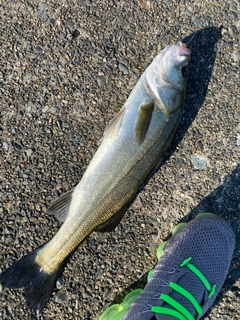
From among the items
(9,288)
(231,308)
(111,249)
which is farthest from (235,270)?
(9,288)

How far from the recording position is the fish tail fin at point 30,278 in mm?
2732

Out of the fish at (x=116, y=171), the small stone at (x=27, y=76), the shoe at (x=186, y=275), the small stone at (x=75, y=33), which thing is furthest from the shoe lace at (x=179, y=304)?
the small stone at (x=75, y=33)

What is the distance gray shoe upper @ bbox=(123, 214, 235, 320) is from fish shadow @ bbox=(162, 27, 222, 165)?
785 millimetres

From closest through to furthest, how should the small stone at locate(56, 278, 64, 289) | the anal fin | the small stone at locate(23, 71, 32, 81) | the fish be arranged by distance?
the fish, the anal fin, the small stone at locate(56, 278, 64, 289), the small stone at locate(23, 71, 32, 81)

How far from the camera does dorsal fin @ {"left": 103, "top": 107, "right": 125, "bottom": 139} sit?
2.76 metres

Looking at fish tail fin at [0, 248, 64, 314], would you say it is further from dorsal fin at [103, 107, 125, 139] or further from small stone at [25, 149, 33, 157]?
dorsal fin at [103, 107, 125, 139]

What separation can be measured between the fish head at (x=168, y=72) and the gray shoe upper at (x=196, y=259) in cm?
111

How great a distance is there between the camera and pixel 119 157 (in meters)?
2.68

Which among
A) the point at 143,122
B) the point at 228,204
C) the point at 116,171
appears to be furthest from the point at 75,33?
the point at 228,204

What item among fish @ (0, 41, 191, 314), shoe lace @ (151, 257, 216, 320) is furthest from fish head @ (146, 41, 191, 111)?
shoe lace @ (151, 257, 216, 320)

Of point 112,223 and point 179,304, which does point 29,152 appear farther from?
point 179,304

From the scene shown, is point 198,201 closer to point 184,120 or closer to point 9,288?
point 184,120

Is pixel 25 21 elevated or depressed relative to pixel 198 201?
elevated

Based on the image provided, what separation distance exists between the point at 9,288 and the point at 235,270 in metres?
1.93
